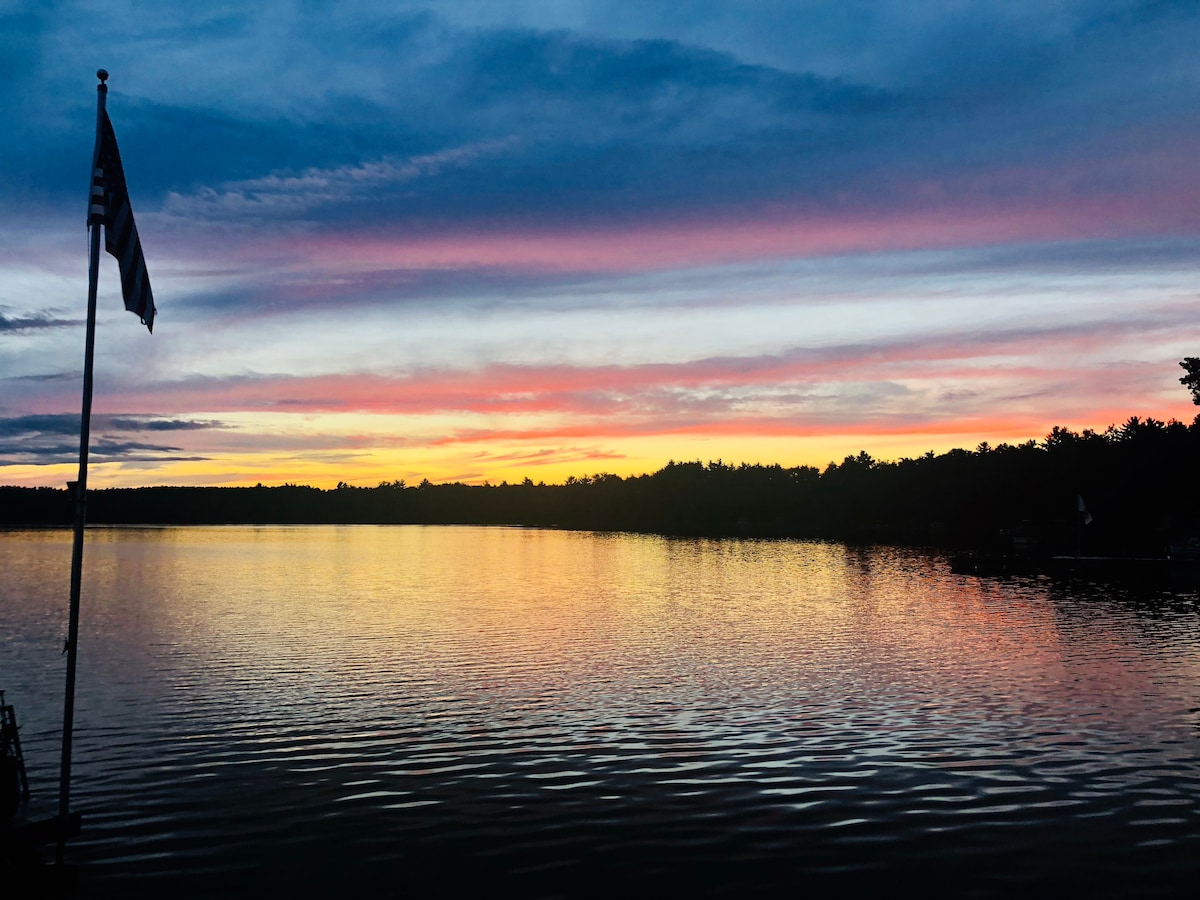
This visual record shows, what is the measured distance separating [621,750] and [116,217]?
667 inches

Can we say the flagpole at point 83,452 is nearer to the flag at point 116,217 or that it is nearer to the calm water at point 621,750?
the flag at point 116,217

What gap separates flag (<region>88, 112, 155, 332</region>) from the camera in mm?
15547

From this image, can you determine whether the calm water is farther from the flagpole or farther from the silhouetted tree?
the silhouetted tree

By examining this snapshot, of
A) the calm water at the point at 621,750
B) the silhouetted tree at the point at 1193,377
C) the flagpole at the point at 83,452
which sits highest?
the silhouetted tree at the point at 1193,377

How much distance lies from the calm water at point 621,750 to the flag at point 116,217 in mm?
9858

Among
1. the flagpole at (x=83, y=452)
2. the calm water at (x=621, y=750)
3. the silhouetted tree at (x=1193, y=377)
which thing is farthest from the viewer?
the silhouetted tree at (x=1193, y=377)

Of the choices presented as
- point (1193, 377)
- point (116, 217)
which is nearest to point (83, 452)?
point (116, 217)

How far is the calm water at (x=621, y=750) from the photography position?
55.1ft

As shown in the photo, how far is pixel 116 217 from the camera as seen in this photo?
1574cm

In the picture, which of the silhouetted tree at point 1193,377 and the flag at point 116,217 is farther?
the silhouetted tree at point 1193,377

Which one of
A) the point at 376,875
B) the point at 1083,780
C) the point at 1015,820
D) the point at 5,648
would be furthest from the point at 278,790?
the point at 5,648

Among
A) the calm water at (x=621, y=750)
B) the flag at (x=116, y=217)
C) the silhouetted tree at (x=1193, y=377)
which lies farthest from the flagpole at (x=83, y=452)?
the silhouetted tree at (x=1193, y=377)

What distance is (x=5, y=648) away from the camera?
42.8 metres

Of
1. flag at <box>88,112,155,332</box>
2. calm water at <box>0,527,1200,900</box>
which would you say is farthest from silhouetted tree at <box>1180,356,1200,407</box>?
flag at <box>88,112,155,332</box>
